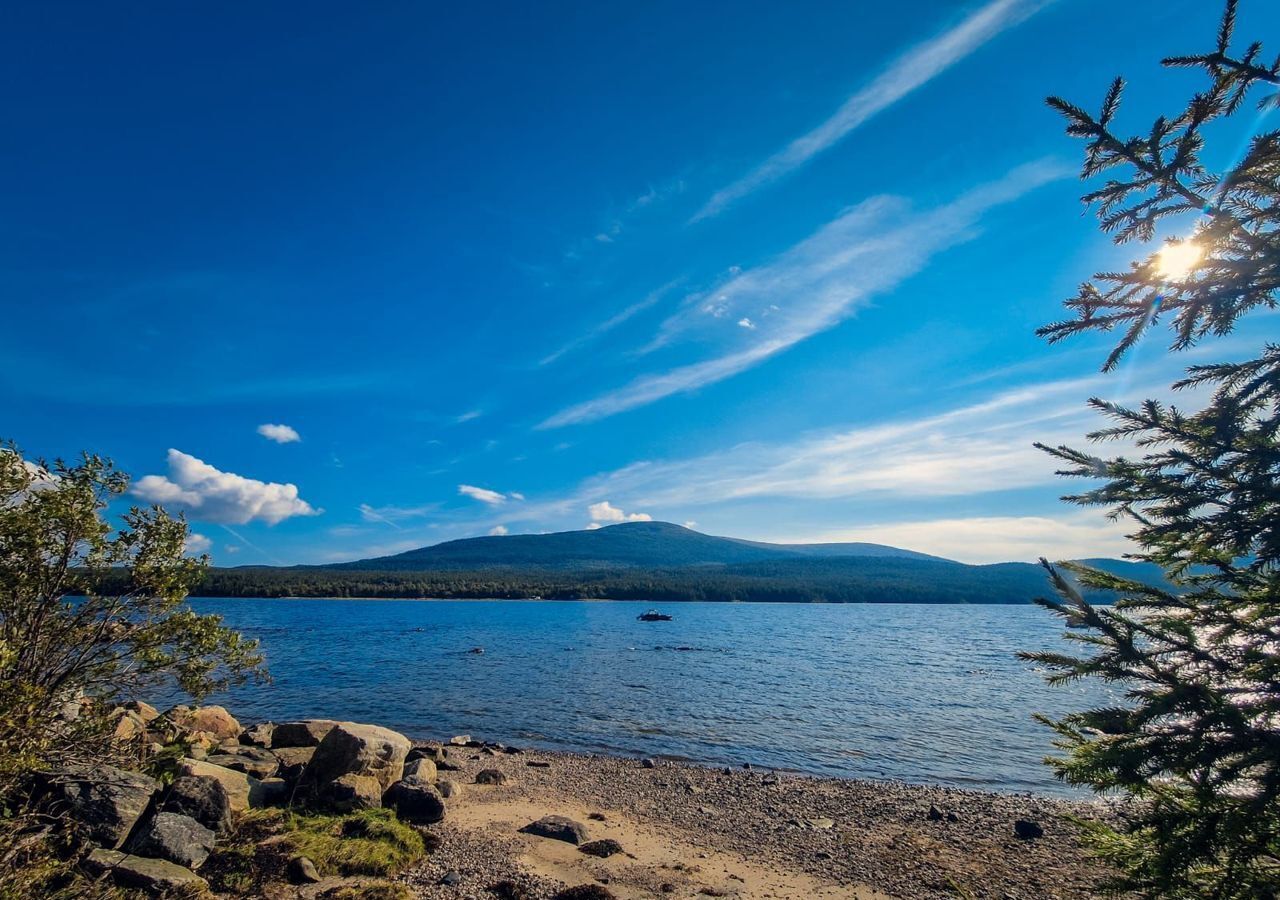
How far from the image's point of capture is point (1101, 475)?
17.3 ft

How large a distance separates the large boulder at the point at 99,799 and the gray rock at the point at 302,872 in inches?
114

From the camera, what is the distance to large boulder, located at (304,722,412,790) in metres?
16.8

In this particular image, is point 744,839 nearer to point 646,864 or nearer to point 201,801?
point 646,864

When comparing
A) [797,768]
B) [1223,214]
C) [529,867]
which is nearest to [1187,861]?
[1223,214]

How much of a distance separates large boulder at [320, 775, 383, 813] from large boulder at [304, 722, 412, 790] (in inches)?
35.6

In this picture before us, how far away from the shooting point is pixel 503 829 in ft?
53.9

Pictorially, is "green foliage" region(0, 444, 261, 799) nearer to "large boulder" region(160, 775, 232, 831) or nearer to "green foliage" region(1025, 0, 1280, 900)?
"large boulder" region(160, 775, 232, 831)

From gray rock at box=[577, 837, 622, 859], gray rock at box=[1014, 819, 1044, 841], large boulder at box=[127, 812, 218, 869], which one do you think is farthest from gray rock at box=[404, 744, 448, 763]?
gray rock at box=[1014, 819, 1044, 841]

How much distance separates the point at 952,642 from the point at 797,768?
242ft

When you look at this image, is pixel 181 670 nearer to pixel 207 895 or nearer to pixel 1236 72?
pixel 207 895

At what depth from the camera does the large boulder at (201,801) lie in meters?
11.6

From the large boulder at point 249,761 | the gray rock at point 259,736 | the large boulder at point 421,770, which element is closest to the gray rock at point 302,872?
the large boulder at point 249,761

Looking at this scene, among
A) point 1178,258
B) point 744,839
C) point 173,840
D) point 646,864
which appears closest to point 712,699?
point 744,839

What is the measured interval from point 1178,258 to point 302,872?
16.4 metres
